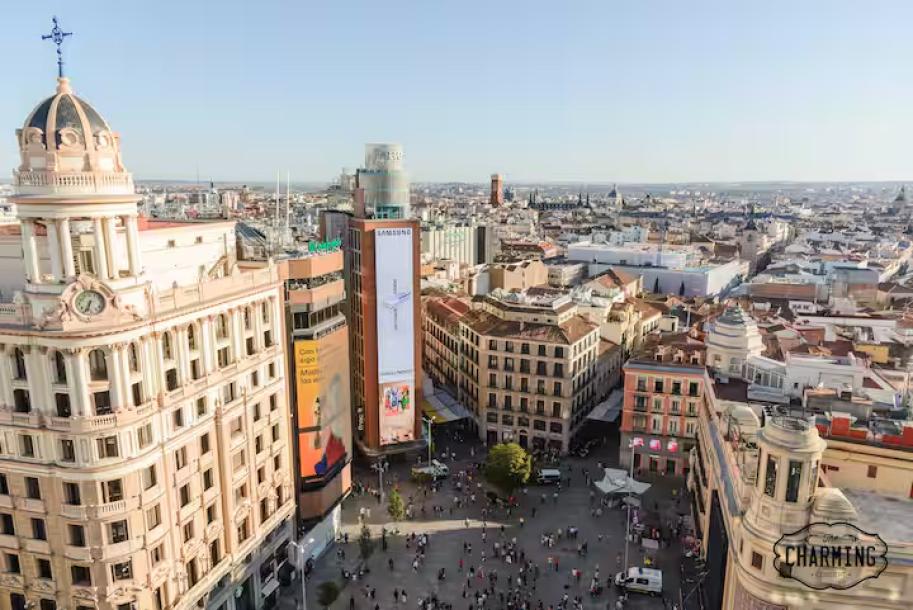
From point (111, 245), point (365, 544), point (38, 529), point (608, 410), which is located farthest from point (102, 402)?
point (608, 410)

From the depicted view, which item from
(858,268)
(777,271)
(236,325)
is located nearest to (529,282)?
(777,271)

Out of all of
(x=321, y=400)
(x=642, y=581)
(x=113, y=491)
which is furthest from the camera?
(x=321, y=400)

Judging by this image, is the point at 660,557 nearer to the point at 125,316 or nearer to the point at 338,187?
the point at 125,316

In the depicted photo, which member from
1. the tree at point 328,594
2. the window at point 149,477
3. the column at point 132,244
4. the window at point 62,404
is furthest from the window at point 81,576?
the tree at point 328,594

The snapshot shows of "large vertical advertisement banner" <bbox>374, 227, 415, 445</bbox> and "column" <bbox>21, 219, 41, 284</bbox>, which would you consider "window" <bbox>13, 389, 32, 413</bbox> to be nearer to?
"column" <bbox>21, 219, 41, 284</bbox>

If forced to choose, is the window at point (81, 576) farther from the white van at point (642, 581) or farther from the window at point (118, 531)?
the white van at point (642, 581)

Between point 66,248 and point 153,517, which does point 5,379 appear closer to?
point 66,248
